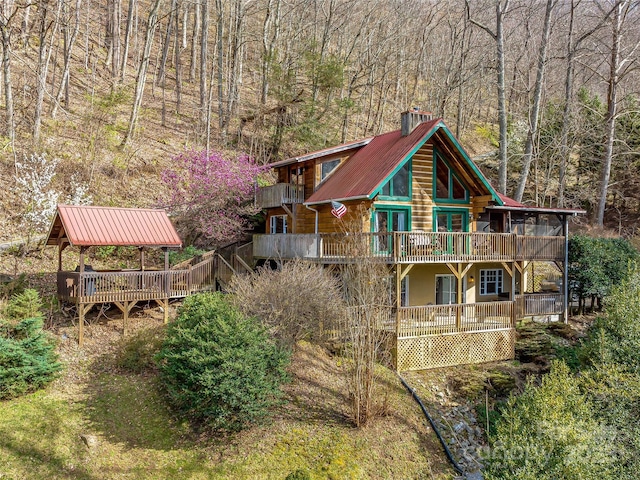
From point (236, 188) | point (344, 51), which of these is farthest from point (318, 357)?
point (344, 51)

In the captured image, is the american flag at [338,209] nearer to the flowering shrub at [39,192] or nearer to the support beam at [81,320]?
the support beam at [81,320]

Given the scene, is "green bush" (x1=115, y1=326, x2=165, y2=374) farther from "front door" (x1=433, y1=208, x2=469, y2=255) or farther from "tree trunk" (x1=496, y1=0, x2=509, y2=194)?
"tree trunk" (x1=496, y1=0, x2=509, y2=194)

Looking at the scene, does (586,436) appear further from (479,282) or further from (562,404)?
(479,282)

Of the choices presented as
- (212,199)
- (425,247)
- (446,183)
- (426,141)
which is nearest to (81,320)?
(212,199)

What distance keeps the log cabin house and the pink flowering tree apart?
4.14 ft

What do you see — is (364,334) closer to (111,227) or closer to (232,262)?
(111,227)

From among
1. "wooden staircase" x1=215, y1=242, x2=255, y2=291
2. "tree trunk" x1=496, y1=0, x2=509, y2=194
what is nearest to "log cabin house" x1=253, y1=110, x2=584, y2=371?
"wooden staircase" x1=215, y1=242, x2=255, y2=291

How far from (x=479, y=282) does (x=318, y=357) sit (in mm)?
10964

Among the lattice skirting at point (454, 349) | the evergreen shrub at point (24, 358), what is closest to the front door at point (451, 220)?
the lattice skirting at point (454, 349)

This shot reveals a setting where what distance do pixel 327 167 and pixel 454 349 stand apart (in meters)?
11.0

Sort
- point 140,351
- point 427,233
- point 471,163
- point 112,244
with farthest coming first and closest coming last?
point 471,163
point 427,233
point 112,244
point 140,351

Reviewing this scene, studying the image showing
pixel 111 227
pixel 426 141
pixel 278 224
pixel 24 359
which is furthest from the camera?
pixel 278 224

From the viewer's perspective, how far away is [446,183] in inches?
902

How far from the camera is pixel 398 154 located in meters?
20.9
